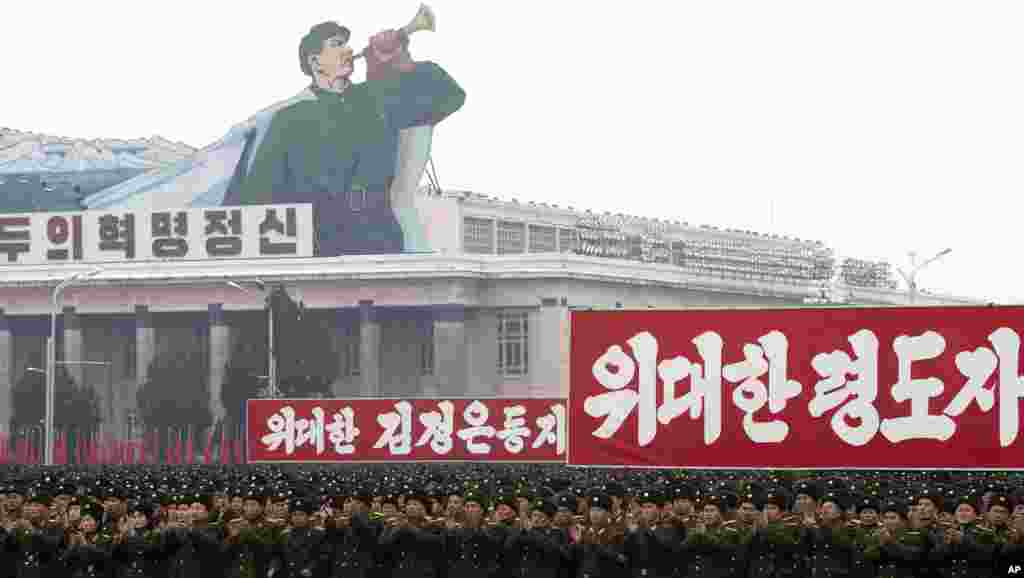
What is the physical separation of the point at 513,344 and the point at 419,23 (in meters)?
13.9

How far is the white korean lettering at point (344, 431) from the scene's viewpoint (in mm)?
37188

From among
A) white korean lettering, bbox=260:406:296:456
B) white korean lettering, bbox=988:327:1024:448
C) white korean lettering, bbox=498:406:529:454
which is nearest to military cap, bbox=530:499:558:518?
white korean lettering, bbox=988:327:1024:448

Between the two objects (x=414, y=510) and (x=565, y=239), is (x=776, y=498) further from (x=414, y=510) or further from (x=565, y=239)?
(x=565, y=239)

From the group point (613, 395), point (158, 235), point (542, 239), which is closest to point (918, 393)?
point (613, 395)

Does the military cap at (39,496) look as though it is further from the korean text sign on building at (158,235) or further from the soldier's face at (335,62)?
the soldier's face at (335,62)

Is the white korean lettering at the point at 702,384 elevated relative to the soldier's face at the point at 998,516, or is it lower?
elevated

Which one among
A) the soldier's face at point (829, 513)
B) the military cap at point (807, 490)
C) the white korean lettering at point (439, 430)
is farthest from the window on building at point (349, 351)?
the soldier's face at point (829, 513)

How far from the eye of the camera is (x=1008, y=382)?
17.4m

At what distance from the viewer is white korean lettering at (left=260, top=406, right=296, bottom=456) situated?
124 feet

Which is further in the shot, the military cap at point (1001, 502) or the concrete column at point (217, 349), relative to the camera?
the concrete column at point (217, 349)

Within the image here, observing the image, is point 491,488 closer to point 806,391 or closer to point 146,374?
point 806,391

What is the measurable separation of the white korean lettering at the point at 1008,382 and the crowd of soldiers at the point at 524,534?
6.17ft

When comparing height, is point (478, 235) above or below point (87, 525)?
above

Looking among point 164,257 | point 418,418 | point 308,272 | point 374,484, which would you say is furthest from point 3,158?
point 374,484
